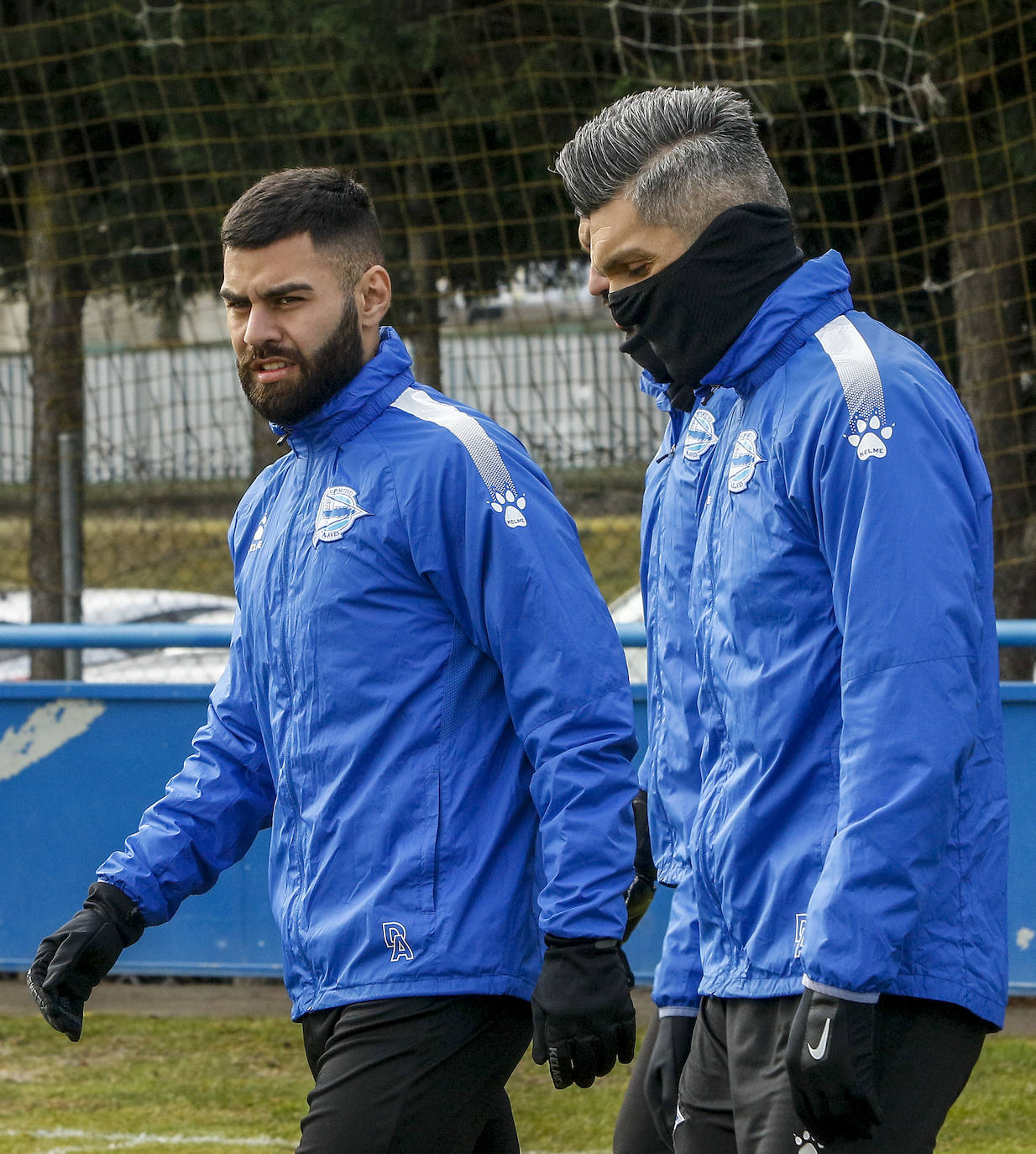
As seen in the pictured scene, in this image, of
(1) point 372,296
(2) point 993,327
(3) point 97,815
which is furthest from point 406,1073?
(2) point 993,327

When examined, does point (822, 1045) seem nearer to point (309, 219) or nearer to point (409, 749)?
point (409, 749)

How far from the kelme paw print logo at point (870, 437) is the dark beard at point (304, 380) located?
3.17ft

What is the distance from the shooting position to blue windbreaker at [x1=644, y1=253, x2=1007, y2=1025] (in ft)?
6.36

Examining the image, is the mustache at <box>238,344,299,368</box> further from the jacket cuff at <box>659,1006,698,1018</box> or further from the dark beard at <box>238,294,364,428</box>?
the jacket cuff at <box>659,1006,698,1018</box>

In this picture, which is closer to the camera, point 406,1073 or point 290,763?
point 406,1073

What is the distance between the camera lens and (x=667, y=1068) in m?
2.73

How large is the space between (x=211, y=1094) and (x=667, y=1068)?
2.46 meters

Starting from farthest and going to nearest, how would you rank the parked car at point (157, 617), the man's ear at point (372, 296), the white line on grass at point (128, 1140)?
1. the parked car at point (157, 617)
2. the white line on grass at point (128, 1140)
3. the man's ear at point (372, 296)

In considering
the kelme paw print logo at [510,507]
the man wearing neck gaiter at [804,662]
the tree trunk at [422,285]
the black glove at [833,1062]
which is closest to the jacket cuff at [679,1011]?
the man wearing neck gaiter at [804,662]

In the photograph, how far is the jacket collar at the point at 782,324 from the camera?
2260 mm

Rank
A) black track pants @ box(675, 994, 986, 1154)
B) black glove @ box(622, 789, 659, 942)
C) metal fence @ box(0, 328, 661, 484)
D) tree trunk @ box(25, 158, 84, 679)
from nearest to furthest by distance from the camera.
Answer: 1. black track pants @ box(675, 994, 986, 1154)
2. black glove @ box(622, 789, 659, 942)
3. metal fence @ box(0, 328, 661, 484)
4. tree trunk @ box(25, 158, 84, 679)

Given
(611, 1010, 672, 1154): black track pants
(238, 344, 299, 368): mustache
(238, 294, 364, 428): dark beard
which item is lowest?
(611, 1010, 672, 1154): black track pants

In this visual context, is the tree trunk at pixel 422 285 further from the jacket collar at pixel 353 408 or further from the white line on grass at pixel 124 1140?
the jacket collar at pixel 353 408

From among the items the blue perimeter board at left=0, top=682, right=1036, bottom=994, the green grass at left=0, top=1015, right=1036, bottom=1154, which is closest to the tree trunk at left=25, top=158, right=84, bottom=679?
the blue perimeter board at left=0, top=682, right=1036, bottom=994
